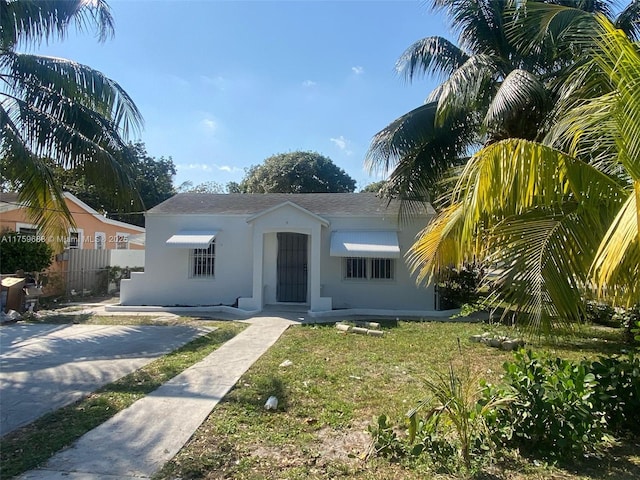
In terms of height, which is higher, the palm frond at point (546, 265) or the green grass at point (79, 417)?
the palm frond at point (546, 265)

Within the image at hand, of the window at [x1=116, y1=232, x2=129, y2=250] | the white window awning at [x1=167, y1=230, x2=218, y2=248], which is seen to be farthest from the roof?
the window at [x1=116, y1=232, x2=129, y2=250]

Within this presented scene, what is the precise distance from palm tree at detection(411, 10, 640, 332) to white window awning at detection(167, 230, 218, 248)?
38.9 ft

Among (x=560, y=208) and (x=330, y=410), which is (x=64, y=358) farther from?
(x=560, y=208)

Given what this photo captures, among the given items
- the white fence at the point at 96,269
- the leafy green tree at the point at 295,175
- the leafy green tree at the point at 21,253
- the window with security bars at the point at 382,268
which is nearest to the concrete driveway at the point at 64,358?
the leafy green tree at the point at 21,253

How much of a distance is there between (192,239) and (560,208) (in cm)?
1309

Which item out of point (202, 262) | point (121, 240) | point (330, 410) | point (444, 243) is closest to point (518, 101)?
point (444, 243)

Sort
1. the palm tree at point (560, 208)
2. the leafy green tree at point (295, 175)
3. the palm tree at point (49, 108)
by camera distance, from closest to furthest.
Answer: the palm tree at point (560, 208)
the palm tree at point (49, 108)
the leafy green tree at point (295, 175)

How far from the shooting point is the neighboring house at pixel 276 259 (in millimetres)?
14867

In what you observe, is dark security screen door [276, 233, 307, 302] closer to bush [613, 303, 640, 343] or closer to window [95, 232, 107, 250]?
bush [613, 303, 640, 343]

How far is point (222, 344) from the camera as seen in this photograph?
962cm

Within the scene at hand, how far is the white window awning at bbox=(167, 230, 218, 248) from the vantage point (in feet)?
49.1

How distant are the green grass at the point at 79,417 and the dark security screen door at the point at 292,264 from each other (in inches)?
306

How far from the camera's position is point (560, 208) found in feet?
14.5

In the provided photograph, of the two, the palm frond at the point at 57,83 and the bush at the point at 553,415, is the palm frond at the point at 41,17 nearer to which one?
the palm frond at the point at 57,83
